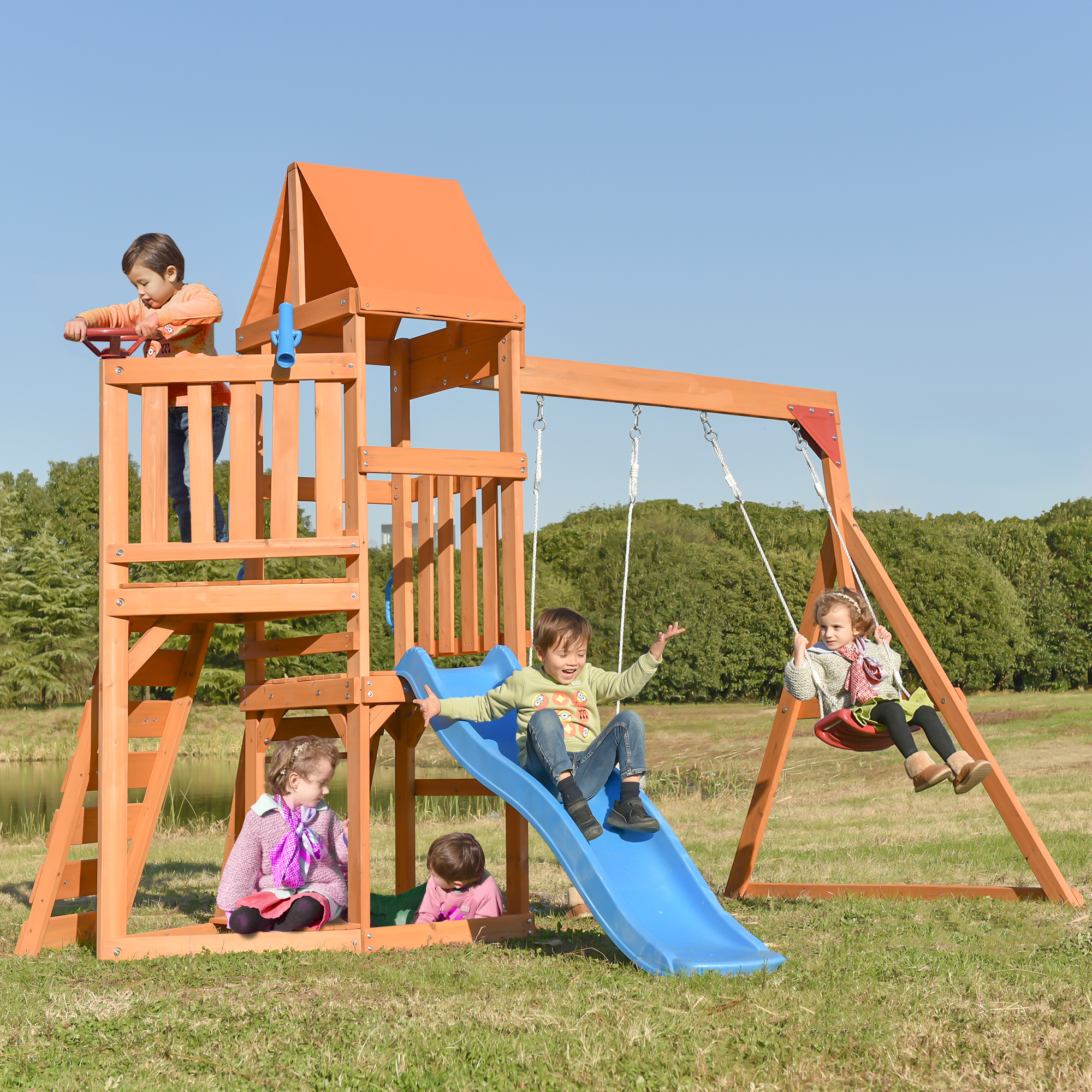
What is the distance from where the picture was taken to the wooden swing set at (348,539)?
591 cm

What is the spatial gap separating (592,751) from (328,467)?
187cm

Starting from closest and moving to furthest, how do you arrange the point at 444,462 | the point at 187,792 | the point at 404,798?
the point at 444,462, the point at 404,798, the point at 187,792

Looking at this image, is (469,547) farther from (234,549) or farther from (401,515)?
(234,549)

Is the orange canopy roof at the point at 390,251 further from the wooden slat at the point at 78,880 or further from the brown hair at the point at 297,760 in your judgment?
the wooden slat at the point at 78,880

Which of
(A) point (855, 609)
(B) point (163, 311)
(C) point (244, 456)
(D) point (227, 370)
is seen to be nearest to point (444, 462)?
(C) point (244, 456)

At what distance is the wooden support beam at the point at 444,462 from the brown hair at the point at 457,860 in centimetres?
191

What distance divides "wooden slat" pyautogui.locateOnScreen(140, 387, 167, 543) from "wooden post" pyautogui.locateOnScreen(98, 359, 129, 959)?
0.10 m

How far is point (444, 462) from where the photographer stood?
6480mm

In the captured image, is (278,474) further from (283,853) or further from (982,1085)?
(982,1085)

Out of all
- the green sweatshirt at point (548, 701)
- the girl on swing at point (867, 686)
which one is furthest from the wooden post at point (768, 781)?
the green sweatshirt at point (548, 701)

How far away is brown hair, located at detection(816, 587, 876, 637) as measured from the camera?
7184mm

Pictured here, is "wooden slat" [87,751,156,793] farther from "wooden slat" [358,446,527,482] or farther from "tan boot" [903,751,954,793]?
"tan boot" [903,751,954,793]

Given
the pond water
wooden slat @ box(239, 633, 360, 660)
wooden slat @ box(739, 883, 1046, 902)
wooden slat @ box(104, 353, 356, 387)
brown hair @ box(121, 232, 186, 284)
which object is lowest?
the pond water

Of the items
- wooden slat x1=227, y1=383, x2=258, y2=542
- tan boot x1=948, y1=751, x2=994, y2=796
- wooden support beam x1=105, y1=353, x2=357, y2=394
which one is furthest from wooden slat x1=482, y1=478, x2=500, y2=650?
tan boot x1=948, y1=751, x2=994, y2=796
